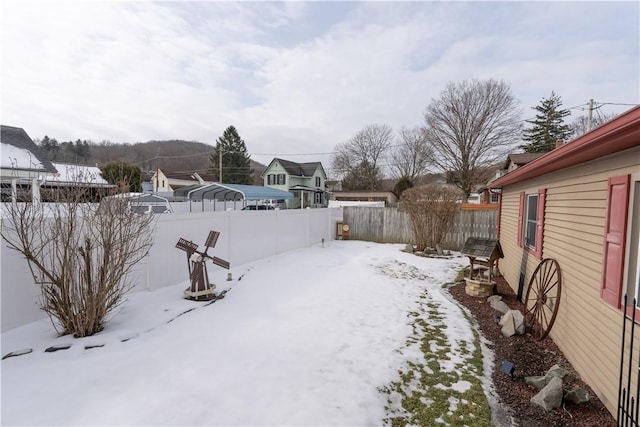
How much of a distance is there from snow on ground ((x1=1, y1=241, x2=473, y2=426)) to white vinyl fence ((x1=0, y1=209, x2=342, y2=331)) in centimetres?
26

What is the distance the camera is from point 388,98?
1391 centimetres

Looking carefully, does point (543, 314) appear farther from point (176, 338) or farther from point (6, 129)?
point (6, 129)

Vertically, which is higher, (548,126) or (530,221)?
(548,126)

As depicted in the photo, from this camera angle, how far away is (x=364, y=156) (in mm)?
37312

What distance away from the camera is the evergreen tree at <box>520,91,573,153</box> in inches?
1025

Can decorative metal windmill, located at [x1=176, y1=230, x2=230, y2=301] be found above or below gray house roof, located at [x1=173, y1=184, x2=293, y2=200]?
below

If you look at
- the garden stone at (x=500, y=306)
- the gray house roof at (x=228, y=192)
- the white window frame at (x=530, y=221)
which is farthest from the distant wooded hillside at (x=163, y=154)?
the garden stone at (x=500, y=306)

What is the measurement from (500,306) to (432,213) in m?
5.77

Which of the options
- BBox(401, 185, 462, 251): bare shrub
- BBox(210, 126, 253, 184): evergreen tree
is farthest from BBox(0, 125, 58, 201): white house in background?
BBox(210, 126, 253, 184): evergreen tree

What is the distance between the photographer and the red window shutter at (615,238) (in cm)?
257

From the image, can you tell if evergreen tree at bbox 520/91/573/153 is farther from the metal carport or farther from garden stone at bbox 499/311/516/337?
garden stone at bbox 499/311/516/337

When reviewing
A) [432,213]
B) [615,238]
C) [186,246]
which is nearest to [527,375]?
[615,238]

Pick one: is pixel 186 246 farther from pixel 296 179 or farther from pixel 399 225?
pixel 296 179

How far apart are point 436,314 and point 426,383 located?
2123 mm
